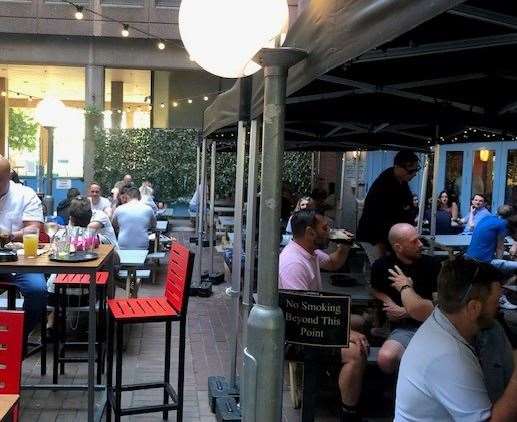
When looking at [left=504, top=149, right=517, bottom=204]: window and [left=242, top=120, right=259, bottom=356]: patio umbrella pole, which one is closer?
[left=242, top=120, right=259, bottom=356]: patio umbrella pole

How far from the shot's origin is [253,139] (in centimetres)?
418

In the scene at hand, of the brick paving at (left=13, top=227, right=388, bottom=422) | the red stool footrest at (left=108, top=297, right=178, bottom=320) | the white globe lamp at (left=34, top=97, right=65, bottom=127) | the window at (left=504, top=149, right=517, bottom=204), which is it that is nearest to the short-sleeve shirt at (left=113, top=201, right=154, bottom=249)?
the brick paving at (left=13, top=227, right=388, bottom=422)

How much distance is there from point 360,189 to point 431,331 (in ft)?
44.7

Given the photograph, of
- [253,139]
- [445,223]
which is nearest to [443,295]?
[253,139]

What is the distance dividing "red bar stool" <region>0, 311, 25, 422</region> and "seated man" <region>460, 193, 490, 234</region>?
756 cm

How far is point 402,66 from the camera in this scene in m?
3.48

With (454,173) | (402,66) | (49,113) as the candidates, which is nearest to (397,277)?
(402,66)

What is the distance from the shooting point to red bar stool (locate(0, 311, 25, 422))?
2643 millimetres

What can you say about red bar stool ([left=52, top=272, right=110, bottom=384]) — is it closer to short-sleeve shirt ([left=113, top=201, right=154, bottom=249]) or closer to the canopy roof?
the canopy roof

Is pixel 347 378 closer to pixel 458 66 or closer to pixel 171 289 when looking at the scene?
pixel 171 289

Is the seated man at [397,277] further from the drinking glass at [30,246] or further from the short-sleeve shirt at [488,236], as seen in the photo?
the short-sleeve shirt at [488,236]

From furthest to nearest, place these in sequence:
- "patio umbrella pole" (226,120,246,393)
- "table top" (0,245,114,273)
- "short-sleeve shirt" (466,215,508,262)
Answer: "short-sleeve shirt" (466,215,508,262)
"patio umbrella pole" (226,120,246,393)
"table top" (0,245,114,273)

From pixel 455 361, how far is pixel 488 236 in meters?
5.72

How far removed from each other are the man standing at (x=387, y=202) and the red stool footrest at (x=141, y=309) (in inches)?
93.1
